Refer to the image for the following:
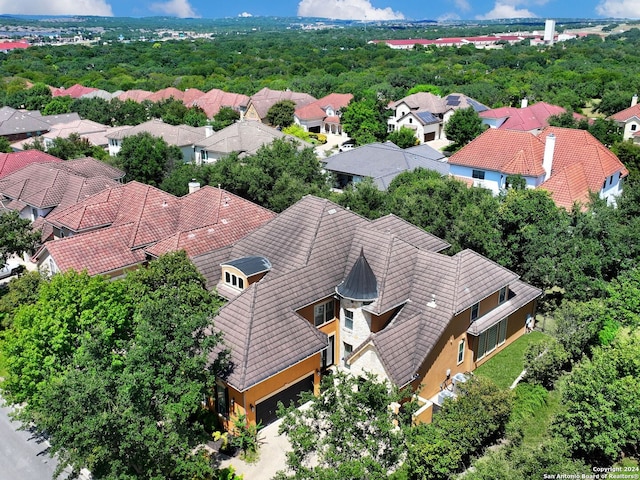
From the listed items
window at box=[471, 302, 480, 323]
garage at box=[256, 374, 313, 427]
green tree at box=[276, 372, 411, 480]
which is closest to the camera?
green tree at box=[276, 372, 411, 480]

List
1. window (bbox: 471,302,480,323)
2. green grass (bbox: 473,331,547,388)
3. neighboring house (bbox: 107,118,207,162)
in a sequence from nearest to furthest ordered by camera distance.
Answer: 1. window (bbox: 471,302,480,323)
2. green grass (bbox: 473,331,547,388)
3. neighboring house (bbox: 107,118,207,162)

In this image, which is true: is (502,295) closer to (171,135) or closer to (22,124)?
(171,135)

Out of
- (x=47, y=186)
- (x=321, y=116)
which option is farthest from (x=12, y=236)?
(x=321, y=116)

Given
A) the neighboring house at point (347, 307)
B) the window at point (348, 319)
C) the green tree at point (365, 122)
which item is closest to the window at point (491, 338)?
the neighboring house at point (347, 307)

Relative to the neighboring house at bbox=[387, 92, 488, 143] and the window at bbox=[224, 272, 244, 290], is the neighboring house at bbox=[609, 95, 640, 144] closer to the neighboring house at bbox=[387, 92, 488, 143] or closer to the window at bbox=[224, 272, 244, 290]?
the neighboring house at bbox=[387, 92, 488, 143]

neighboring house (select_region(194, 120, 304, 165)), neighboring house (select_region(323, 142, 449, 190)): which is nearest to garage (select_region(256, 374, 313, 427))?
neighboring house (select_region(323, 142, 449, 190))

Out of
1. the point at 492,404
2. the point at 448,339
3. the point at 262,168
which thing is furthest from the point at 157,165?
the point at 492,404
